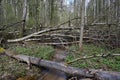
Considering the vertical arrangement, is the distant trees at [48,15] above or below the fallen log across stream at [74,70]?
above

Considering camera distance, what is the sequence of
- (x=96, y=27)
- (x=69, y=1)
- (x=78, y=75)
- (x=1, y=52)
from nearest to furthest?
(x=78, y=75) < (x=1, y=52) < (x=96, y=27) < (x=69, y=1)

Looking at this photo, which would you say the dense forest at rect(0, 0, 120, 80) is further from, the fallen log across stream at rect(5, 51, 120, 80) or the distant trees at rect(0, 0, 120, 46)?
the distant trees at rect(0, 0, 120, 46)

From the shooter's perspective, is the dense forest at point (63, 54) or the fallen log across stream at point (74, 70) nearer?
the fallen log across stream at point (74, 70)

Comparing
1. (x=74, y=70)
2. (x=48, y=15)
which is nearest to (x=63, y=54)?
(x=74, y=70)

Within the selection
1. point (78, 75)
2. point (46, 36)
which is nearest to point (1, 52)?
point (46, 36)

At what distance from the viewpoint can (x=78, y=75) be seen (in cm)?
599

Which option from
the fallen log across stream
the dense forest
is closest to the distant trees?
the dense forest

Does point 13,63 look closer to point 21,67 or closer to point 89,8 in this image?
point 21,67

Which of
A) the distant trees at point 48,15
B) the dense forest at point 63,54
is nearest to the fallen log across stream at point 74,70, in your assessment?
the dense forest at point 63,54

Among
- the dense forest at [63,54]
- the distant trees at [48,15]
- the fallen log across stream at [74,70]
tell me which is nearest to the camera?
the fallen log across stream at [74,70]

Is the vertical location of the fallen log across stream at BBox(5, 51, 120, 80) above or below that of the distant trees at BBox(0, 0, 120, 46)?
below

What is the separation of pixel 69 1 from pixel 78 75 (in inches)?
1310

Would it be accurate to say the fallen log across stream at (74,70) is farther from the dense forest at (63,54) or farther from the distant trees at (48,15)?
the distant trees at (48,15)

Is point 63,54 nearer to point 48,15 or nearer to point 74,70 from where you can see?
point 74,70
